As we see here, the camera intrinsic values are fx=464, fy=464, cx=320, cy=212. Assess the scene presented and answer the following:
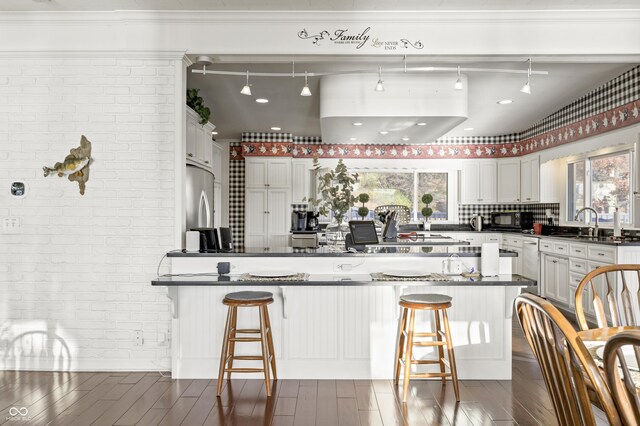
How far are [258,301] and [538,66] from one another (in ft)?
11.7

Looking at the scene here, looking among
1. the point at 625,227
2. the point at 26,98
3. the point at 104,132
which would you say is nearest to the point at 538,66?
the point at 625,227

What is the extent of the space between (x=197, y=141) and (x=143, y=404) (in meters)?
2.66

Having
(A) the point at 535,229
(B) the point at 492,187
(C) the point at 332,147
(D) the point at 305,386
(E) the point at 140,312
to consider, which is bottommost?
(D) the point at 305,386

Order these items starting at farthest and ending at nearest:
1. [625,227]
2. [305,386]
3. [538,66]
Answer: [625,227] < [538,66] < [305,386]

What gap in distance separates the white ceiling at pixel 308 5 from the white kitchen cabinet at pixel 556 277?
3.04 metres

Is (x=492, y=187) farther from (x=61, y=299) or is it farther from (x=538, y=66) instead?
(x=61, y=299)

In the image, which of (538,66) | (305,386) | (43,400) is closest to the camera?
(43,400)

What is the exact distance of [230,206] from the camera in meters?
8.24

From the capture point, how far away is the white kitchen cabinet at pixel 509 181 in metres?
7.94

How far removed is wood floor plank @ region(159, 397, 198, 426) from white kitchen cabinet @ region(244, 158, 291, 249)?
512cm

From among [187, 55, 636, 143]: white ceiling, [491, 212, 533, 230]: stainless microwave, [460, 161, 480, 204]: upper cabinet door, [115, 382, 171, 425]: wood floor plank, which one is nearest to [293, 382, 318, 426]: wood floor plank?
[115, 382, 171, 425]: wood floor plank

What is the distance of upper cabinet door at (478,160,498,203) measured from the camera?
826cm

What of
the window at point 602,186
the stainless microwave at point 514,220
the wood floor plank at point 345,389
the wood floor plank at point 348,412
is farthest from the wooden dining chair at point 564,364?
the stainless microwave at point 514,220

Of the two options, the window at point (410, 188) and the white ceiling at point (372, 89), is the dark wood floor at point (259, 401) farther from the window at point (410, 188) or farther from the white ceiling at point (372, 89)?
the window at point (410, 188)
